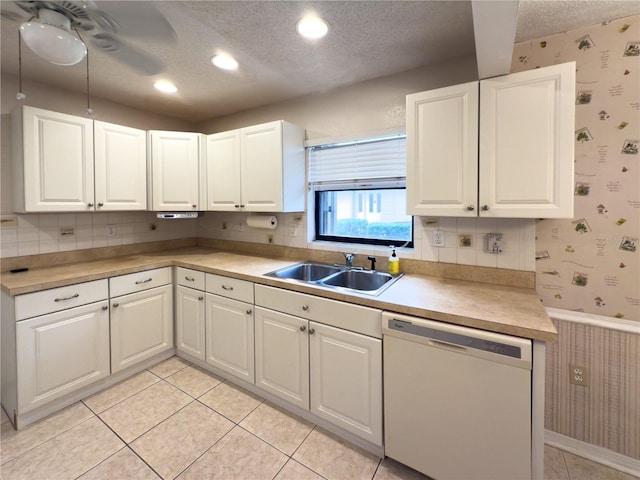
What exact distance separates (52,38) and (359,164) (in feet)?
6.17

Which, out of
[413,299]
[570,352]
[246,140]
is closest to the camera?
[413,299]

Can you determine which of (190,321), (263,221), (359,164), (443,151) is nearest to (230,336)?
(190,321)

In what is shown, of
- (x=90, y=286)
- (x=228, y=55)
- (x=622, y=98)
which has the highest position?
(x=228, y=55)

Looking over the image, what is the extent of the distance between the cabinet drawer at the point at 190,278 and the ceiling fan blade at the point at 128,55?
153cm

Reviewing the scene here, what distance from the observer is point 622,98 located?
1.52 meters

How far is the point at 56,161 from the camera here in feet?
7.00

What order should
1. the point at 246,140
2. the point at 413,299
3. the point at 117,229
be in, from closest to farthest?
the point at 413,299 → the point at 246,140 → the point at 117,229

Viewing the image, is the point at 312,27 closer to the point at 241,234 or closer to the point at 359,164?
the point at 359,164

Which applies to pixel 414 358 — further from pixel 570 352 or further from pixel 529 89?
pixel 529 89

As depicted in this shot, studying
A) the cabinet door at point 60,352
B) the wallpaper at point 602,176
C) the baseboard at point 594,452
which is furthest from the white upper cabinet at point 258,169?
the baseboard at point 594,452

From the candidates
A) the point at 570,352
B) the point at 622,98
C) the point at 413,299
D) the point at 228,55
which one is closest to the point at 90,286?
the point at 228,55

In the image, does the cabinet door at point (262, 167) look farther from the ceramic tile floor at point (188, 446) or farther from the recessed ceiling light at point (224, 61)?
the ceramic tile floor at point (188, 446)

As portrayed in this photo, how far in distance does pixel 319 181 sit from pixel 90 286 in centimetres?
192

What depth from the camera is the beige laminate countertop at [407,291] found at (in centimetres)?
128
